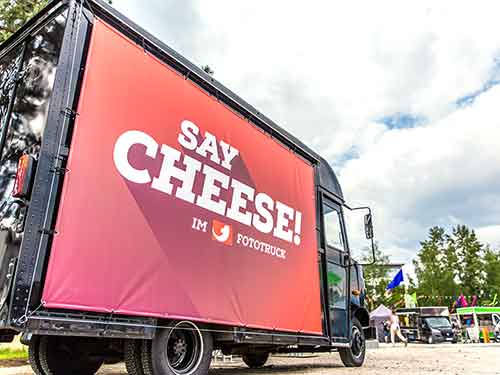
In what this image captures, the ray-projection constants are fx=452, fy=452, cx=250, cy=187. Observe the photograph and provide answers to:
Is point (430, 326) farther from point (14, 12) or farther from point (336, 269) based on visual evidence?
point (14, 12)

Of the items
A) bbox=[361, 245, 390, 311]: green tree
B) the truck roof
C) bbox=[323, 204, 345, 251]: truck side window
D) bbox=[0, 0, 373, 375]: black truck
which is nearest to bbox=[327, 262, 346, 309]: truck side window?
bbox=[323, 204, 345, 251]: truck side window

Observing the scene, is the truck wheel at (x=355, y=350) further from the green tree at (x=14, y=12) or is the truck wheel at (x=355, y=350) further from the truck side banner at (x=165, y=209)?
the green tree at (x=14, y=12)

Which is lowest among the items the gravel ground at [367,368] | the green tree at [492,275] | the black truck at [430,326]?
the gravel ground at [367,368]

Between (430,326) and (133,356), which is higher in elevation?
(430,326)

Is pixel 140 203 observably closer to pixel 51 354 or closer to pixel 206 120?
pixel 206 120

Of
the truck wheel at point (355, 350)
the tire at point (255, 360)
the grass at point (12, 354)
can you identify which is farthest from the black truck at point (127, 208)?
the grass at point (12, 354)

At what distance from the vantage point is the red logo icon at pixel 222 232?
16.2 feet

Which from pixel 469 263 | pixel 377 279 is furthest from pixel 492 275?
pixel 377 279

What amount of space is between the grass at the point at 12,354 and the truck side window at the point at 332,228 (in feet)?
23.1

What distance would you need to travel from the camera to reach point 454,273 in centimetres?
4959

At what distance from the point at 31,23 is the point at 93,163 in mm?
1660

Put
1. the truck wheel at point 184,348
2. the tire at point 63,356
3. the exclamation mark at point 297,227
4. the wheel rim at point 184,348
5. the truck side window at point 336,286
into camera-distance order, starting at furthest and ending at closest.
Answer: the truck side window at point 336,286 → the exclamation mark at point 297,227 → the tire at point 63,356 → the wheel rim at point 184,348 → the truck wheel at point 184,348

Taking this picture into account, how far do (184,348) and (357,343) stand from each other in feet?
14.6

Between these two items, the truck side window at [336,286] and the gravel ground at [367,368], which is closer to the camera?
the gravel ground at [367,368]
